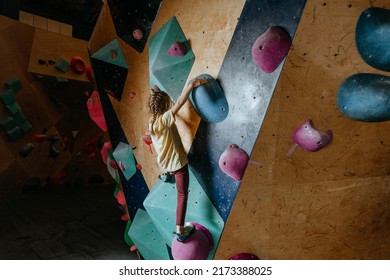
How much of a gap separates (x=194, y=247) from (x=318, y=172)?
43.2 inches

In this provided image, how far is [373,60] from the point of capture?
1.63 metres

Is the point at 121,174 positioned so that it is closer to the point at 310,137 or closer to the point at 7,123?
the point at 310,137

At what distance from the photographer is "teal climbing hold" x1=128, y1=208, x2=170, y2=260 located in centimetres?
276

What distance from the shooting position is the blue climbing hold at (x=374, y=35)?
60.6 inches

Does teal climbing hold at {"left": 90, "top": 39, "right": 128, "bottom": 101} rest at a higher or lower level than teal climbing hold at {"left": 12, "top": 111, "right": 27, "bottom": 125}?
higher

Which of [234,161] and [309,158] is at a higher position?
[234,161]

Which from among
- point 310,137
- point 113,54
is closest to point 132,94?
point 113,54

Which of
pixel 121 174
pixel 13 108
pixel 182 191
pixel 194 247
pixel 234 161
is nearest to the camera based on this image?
pixel 234 161

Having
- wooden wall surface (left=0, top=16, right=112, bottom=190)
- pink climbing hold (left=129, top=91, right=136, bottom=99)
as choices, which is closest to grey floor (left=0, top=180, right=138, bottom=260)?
wooden wall surface (left=0, top=16, right=112, bottom=190)

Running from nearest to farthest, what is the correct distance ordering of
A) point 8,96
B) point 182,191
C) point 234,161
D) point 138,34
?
1. point 234,161
2. point 182,191
3. point 138,34
4. point 8,96

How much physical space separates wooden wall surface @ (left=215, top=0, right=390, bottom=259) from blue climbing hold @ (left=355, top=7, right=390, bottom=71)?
0.13 feet

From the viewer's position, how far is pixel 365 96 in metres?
1.65

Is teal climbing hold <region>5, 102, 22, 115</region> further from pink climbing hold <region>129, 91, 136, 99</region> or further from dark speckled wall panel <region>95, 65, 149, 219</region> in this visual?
pink climbing hold <region>129, 91, 136, 99</region>
